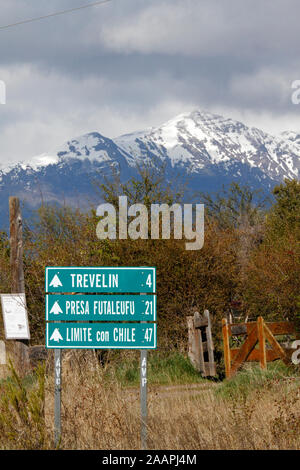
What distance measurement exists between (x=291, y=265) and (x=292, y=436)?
16.1 m

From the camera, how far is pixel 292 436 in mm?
7844

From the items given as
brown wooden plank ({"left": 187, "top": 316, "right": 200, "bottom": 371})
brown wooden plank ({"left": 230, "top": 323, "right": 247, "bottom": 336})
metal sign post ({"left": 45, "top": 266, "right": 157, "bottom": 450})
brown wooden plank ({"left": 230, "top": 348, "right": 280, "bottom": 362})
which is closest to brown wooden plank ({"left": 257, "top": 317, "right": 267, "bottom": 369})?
brown wooden plank ({"left": 230, "top": 348, "right": 280, "bottom": 362})

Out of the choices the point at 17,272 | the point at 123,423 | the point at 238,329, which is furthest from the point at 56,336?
the point at 17,272

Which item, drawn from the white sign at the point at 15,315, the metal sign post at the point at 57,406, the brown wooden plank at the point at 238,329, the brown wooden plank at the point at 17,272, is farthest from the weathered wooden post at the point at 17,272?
the metal sign post at the point at 57,406

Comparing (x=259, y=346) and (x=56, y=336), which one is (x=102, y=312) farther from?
(x=259, y=346)

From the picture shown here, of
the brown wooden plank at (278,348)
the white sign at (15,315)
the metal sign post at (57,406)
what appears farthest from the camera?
the white sign at (15,315)

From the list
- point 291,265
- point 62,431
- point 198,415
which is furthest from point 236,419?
point 291,265

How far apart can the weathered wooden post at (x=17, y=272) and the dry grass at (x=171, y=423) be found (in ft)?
28.8

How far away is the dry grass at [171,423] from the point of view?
7.89m

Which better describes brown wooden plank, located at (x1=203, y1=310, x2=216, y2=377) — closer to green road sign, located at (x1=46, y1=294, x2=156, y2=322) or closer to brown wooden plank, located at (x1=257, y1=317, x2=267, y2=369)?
brown wooden plank, located at (x1=257, y1=317, x2=267, y2=369)

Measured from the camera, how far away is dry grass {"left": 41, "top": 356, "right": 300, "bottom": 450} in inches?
311

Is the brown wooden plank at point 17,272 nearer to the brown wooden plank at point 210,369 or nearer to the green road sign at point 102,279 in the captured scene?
the brown wooden plank at point 210,369

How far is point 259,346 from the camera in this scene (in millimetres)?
14234

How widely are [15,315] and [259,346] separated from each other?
608cm
